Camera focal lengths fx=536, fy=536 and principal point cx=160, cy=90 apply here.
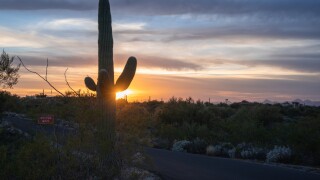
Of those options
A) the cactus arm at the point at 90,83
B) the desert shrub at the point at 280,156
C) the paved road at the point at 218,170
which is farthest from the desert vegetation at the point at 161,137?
the paved road at the point at 218,170

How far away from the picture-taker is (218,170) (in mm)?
18281

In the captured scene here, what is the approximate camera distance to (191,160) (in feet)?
69.9

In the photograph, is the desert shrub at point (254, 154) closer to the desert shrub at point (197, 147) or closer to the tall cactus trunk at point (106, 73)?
the desert shrub at point (197, 147)

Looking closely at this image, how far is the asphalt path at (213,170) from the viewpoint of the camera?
53.8ft

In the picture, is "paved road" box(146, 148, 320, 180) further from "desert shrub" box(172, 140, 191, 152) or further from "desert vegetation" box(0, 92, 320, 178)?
"desert shrub" box(172, 140, 191, 152)

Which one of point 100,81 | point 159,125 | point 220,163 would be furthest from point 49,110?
point 159,125

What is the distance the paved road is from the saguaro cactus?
374 cm

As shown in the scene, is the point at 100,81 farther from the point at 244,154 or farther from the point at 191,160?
the point at 244,154

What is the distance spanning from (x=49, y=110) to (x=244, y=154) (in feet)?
37.9

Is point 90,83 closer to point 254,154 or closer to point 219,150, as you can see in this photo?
point 254,154

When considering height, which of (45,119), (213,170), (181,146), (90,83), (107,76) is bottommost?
(181,146)

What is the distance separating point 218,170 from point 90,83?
589cm

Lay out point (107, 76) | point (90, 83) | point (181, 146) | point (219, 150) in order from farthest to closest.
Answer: point (181, 146) → point (219, 150) → point (90, 83) → point (107, 76)

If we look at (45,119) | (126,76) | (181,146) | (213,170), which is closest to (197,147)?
(181,146)
